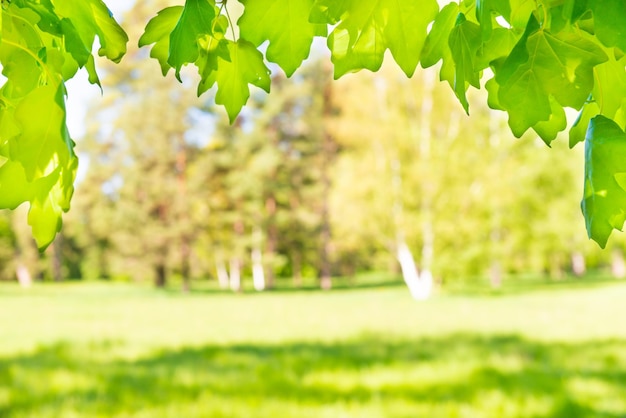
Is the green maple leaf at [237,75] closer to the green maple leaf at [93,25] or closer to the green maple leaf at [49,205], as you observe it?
the green maple leaf at [93,25]

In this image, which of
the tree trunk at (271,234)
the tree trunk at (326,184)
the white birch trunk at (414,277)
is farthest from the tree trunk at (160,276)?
the white birch trunk at (414,277)

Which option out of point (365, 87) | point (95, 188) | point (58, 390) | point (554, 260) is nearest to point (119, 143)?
point (95, 188)

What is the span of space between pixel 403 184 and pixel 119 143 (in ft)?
41.0

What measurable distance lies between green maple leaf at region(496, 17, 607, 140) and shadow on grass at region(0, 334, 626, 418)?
147 inches

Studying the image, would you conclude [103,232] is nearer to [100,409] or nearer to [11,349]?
[11,349]

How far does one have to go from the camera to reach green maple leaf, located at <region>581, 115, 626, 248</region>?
64 centimetres

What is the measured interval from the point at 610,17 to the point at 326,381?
193 inches

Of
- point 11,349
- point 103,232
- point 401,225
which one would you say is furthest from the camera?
point 103,232

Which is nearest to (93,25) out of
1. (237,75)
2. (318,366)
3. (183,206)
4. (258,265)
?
(237,75)

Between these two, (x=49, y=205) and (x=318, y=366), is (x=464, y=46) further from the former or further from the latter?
(x=318, y=366)

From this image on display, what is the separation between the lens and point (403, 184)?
16844mm

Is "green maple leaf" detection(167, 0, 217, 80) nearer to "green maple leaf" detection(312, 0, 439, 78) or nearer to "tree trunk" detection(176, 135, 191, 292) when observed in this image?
"green maple leaf" detection(312, 0, 439, 78)

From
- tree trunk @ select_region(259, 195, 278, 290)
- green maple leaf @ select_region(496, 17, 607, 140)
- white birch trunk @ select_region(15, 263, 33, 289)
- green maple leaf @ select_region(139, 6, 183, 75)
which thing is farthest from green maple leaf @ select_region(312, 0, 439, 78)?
white birch trunk @ select_region(15, 263, 33, 289)

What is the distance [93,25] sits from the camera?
31.9 inches
